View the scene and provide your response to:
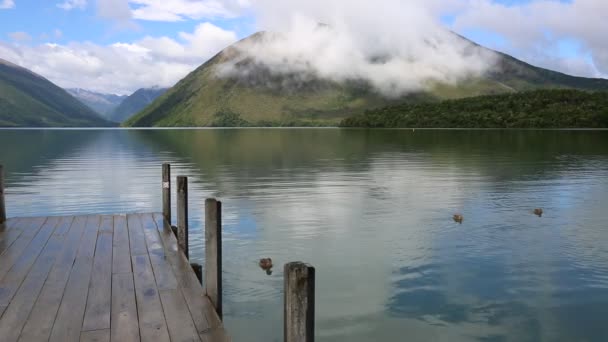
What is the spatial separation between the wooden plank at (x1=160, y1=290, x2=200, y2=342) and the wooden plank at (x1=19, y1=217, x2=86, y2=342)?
5.71ft

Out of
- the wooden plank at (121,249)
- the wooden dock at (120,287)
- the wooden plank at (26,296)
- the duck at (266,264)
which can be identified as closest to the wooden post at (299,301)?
the wooden dock at (120,287)

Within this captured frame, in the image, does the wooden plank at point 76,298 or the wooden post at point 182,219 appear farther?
the wooden post at point 182,219

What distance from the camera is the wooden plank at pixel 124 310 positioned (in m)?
7.73

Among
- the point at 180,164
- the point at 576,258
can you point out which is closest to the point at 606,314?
the point at 576,258

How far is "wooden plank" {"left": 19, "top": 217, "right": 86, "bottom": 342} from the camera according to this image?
7.74 metres

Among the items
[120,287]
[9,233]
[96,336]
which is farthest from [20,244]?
[96,336]

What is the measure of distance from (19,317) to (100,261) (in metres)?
3.36

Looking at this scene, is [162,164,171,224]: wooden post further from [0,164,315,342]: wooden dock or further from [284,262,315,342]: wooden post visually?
[284,262,315,342]: wooden post

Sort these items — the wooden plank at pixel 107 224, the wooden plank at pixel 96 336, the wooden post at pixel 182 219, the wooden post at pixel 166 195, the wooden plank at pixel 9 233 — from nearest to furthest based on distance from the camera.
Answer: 1. the wooden plank at pixel 96 336
2. the wooden post at pixel 182 219
3. the wooden plank at pixel 9 233
4. the wooden plank at pixel 107 224
5. the wooden post at pixel 166 195

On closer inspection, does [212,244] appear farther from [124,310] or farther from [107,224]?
[107,224]

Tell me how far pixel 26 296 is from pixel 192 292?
2.91 metres

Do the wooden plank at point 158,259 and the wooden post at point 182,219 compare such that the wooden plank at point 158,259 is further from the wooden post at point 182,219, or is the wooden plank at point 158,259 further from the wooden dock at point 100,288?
the wooden post at point 182,219

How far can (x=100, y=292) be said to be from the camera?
958 centimetres

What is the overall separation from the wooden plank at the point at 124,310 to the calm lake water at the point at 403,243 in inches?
105
